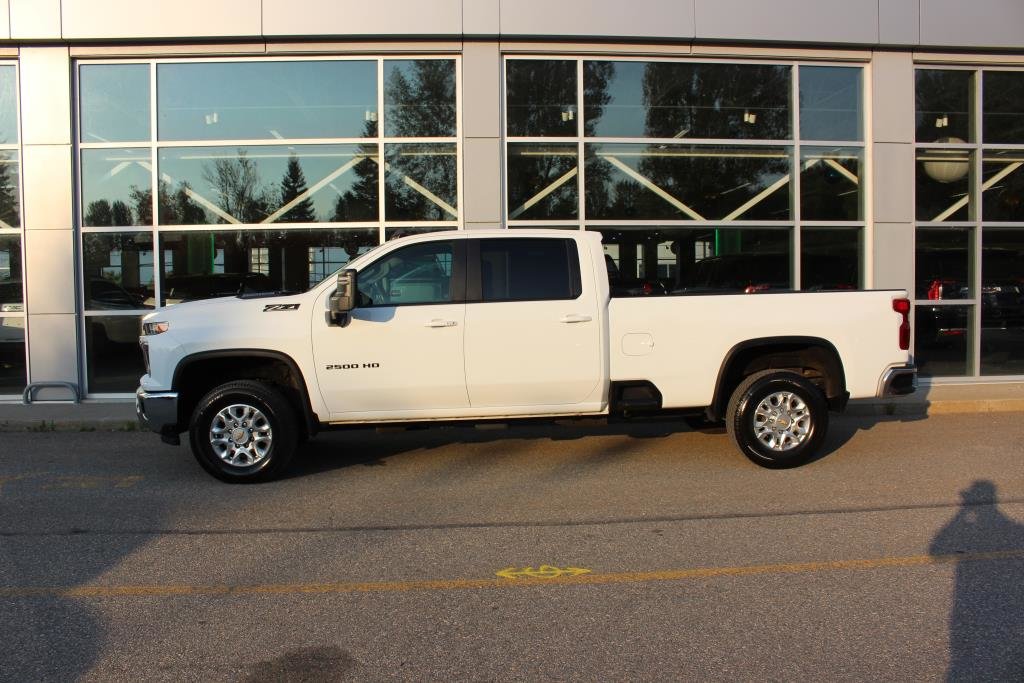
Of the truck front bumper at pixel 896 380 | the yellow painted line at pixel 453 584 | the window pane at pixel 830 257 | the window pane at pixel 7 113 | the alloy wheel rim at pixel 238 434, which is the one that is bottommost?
A: the yellow painted line at pixel 453 584

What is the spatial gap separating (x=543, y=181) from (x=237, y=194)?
440cm

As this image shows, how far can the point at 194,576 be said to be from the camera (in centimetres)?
479

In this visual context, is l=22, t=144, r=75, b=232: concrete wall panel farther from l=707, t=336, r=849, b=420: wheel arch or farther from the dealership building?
l=707, t=336, r=849, b=420: wheel arch

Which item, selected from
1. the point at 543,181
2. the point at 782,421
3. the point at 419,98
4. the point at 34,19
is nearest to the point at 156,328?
the point at 782,421

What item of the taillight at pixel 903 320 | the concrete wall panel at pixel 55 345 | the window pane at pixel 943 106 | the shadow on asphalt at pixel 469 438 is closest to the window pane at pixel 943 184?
the window pane at pixel 943 106

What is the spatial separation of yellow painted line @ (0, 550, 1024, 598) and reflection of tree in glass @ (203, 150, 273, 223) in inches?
316

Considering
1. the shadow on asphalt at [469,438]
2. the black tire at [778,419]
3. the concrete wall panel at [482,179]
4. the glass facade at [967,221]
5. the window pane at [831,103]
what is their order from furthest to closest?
the glass facade at [967,221], the window pane at [831,103], the concrete wall panel at [482,179], the shadow on asphalt at [469,438], the black tire at [778,419]

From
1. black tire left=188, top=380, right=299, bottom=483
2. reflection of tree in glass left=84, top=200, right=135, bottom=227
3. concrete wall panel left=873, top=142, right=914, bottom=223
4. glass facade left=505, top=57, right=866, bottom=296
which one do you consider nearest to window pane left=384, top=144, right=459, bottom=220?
glass facade left=505, top=57, right=866, bottom=296

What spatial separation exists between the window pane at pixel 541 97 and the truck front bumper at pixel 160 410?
6660mm

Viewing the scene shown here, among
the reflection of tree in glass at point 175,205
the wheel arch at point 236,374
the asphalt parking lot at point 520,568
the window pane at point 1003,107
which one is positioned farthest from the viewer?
the window pane at point 1003,107

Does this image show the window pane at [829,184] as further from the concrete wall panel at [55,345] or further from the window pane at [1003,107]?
the concrete wall panel at [55,345]

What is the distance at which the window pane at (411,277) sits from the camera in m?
6.97

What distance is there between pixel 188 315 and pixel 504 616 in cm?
A: 405

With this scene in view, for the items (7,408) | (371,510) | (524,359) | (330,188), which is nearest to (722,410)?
(524,359)
